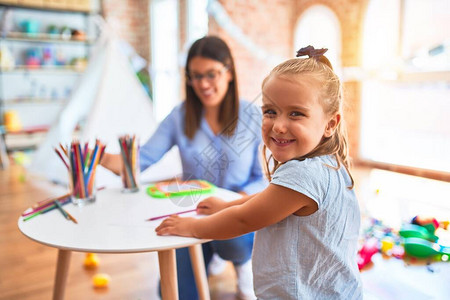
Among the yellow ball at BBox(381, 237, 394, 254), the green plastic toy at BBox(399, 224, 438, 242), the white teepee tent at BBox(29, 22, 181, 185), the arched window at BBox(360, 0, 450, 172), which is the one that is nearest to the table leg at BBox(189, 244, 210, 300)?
the yellow ball at BBox(381, 237, 394, 254)

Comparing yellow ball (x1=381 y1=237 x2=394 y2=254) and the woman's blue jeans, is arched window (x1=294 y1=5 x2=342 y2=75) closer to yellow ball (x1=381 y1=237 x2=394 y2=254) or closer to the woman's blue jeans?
yellow ball (x1=381 y1=237 x2=394 y2=254)

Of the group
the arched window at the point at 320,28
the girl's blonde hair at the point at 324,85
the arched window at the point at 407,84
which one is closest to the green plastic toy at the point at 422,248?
the girl's blonde hair at the point at 324,85

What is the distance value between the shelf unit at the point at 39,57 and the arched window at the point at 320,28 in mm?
2562

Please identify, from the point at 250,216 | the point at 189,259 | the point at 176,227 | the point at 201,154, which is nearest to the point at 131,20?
the point at 201,154

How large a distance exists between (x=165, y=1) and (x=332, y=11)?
2.19 meters

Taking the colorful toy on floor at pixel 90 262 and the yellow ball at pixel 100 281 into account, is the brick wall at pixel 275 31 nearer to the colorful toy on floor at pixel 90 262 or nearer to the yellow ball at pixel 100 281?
the colorful toy on floor at pixel 90 262

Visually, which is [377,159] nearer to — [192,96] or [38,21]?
[192,96]

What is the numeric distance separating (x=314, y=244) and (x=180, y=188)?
384 mm

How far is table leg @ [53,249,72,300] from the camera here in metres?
1.12

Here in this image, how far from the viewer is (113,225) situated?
2.86ft

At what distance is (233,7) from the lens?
364cm

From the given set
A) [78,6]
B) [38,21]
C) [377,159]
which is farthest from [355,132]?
[38,21]

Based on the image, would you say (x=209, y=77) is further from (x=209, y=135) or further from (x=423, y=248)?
(x=423, y=248)

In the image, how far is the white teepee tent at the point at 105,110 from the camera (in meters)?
2.81
